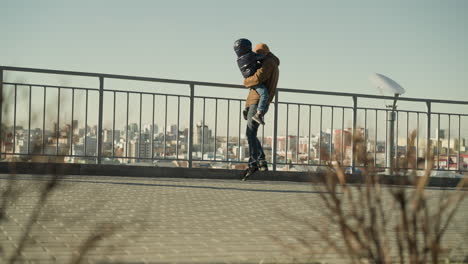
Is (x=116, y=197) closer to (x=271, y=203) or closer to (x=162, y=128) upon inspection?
(x=271, y=203)

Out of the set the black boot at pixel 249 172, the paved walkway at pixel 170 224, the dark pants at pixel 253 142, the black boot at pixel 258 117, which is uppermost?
the black boot at pixel 258 117

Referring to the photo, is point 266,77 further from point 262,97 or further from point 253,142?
point 253,142

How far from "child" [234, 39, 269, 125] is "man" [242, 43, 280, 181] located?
0.09m

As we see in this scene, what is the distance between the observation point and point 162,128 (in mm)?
11492

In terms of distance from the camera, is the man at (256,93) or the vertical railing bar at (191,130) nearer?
the man at (256,93)

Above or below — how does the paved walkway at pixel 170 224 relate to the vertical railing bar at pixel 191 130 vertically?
below

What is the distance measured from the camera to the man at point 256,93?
401 inches

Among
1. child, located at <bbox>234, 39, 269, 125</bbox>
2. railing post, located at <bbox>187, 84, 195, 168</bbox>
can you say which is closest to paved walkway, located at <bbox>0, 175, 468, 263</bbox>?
child, located at <bbox>234, 39, 269, 125</bbox>

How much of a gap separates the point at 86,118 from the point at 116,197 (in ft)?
12.3

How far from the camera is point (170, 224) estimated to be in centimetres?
552

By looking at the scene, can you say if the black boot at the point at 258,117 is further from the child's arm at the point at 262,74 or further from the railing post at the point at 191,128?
the railing post at the point at 191,128

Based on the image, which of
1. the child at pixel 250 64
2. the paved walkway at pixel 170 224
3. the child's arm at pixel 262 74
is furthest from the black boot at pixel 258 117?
the paved walkway at pixel 170 224

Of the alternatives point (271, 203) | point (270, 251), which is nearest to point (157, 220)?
point (270, 251)

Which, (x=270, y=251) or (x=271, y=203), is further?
(x=271, y=203)
